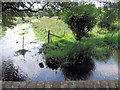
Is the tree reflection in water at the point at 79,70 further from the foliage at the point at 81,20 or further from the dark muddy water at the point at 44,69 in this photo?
the foliage at the point at 81,20

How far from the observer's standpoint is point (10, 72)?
4.26m

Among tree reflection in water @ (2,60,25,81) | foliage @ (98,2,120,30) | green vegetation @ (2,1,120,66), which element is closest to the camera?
tree reflection in water @ (2,60,25,81)

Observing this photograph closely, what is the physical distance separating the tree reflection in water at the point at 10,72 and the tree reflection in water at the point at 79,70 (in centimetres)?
140

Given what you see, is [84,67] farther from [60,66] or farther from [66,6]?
[66,6]

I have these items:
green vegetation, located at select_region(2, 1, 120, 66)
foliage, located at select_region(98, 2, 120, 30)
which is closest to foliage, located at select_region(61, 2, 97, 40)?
green vegetation, located at select_region(2, 1, 120, 66)

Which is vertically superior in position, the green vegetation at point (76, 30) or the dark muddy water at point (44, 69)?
the green vegetation at point (76, 30)

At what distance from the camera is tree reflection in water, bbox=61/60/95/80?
398 centimetres

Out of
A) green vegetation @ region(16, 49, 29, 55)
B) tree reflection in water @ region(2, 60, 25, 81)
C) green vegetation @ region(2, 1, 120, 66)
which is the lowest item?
tree reflection in water @ region(2, 60, 25, 81)

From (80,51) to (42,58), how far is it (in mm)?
1597

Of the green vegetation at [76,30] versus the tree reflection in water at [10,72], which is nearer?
the tree reflection in water at [10,72]

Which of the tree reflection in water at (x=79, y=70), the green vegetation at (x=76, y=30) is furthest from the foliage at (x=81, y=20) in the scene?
the tree reflection in water at (x=79, y=70)

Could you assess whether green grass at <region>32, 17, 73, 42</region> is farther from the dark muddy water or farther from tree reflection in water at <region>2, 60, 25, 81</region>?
tree reflection in water at <region>2, 60, 25, 81</region>

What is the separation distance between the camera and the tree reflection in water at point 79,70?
398cm

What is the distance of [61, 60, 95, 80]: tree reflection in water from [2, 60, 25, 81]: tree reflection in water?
4.60 feet
